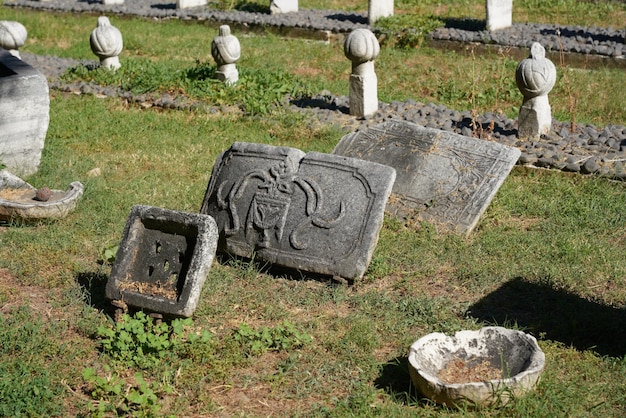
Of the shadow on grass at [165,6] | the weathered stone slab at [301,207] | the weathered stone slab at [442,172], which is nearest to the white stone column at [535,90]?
the weathered stone slab at [442,172]

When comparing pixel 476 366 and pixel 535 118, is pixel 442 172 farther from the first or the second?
pixel 476 366

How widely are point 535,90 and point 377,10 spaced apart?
7.14m

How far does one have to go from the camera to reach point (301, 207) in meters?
6.23

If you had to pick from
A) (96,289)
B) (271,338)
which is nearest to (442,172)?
(271,338)

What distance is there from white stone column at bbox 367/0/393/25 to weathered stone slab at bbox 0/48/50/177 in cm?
813

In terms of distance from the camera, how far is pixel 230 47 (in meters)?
11.1

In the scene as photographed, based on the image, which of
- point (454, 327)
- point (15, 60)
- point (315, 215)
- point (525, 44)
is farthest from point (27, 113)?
point (525, 44)

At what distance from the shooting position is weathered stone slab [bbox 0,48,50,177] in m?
8.12

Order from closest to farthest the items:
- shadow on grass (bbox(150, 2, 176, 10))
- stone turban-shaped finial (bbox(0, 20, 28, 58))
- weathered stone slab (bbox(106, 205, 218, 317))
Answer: weathered stone slab (bbox(106, 205, 218, 317)) < stone turban-shaped finial (bbox(0, 20, 28, 58)) < shadow on grass (bbox(150, 2, 176, 10))

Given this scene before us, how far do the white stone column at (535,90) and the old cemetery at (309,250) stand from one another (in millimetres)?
25

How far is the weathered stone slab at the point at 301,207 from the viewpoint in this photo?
603 cm

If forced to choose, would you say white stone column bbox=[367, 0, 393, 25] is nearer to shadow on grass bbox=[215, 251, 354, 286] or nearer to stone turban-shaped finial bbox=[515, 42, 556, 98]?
stone turban-shaped finial bbox=[515, 42, 556, 98]

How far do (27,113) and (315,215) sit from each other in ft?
11.6

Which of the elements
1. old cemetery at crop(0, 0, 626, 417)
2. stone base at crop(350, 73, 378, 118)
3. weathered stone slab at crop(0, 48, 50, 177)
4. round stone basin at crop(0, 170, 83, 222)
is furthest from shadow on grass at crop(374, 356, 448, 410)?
stone base at crop(350, 73, 378, 118)
